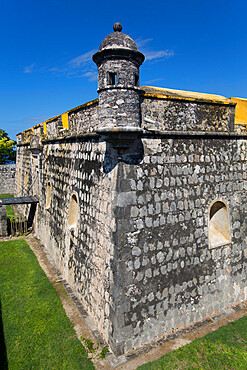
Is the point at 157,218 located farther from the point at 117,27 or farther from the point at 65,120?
the point at 65,120

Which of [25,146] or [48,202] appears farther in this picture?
[25,146]

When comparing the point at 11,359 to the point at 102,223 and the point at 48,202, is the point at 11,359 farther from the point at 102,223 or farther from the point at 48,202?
the point at 48,202

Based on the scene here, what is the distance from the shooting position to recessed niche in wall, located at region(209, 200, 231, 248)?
23.1 ft

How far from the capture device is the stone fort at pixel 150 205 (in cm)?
Answer: 529

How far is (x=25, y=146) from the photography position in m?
17.8

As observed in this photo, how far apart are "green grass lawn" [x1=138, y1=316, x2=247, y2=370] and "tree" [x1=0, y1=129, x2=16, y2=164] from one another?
28.3m

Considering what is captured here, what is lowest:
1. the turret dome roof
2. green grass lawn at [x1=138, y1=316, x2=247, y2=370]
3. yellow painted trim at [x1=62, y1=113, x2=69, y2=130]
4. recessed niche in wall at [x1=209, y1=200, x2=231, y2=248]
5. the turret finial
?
green grass lawn at [x1=138, y1=316, x2=247, y2=370]

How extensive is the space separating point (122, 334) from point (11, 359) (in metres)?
2.27

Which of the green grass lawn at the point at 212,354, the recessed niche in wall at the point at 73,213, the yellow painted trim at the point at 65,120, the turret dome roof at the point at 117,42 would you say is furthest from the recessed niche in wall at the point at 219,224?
the yellow painted trim at the point at 65,120

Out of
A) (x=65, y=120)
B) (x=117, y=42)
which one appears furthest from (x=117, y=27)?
(x=65, y=120)

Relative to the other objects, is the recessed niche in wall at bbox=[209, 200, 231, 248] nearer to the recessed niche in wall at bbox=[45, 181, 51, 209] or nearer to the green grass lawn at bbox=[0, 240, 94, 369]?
the green grass lawn at bbox=[0, 240, 94, 369]

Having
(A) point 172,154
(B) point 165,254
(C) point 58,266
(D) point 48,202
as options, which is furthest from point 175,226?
(D) point 48,202

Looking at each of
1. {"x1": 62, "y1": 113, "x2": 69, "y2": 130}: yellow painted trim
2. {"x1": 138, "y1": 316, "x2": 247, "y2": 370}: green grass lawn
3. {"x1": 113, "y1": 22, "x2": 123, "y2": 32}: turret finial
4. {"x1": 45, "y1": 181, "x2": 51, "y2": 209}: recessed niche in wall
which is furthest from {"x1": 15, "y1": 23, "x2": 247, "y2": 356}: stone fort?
{"x1": 45, "y1": 181, "x2": 51, "y2": 209}: recessed niche in wall

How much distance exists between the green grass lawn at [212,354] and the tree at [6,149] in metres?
28.3
